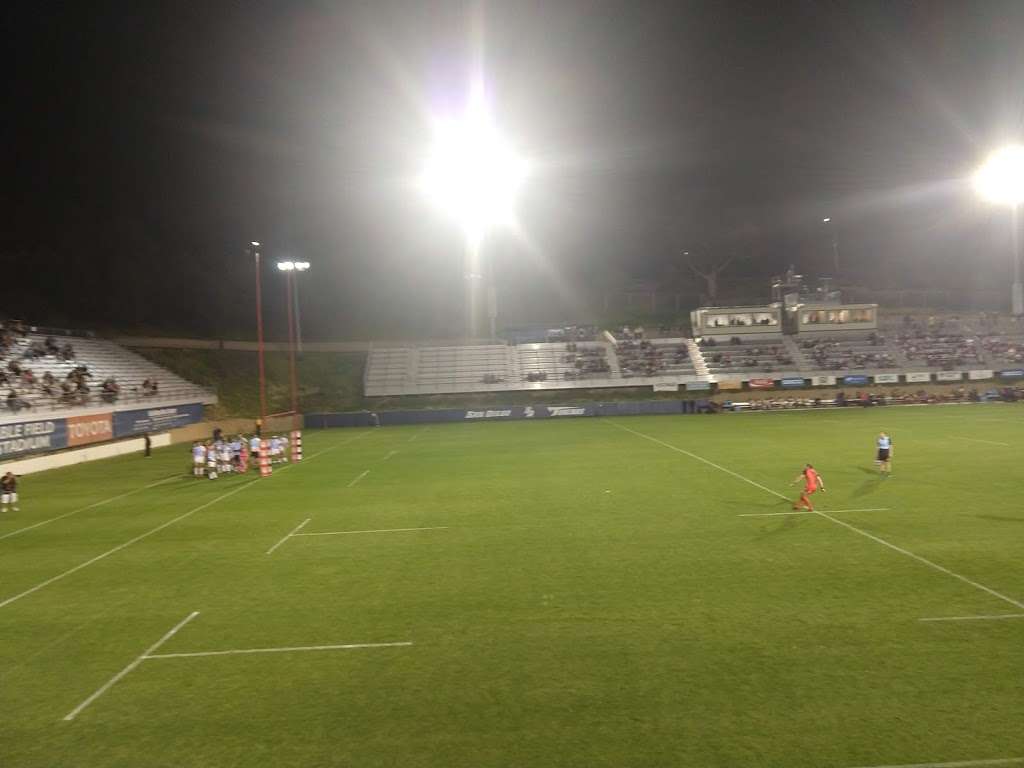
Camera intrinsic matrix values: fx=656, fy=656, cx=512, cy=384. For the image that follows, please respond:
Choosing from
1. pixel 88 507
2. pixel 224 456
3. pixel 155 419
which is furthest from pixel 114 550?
pixel 155 419

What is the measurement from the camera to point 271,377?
59250mm

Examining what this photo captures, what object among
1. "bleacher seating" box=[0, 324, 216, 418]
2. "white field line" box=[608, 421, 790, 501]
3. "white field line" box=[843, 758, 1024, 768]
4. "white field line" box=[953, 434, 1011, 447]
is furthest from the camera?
"bleacher seating" box=[0, 324, 216, 418]

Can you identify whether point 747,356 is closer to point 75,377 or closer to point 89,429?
point 89,429

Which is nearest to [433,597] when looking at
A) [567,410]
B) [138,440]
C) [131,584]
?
[131,584]

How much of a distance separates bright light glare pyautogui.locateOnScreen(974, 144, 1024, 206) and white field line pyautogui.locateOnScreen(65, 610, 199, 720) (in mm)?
53998

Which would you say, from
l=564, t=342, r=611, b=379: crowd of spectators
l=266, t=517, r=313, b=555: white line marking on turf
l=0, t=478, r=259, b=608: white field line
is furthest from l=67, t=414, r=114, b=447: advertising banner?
l=564, t=342, r=611, b=379: crowd of spectators

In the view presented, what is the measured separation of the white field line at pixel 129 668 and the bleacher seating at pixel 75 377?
2631 centimetres

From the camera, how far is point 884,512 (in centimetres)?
1547

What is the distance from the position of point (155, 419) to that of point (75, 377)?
495 centimetres

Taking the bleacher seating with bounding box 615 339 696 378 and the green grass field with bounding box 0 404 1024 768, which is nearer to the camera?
the green grass field with bounding box 0 404 1024 768

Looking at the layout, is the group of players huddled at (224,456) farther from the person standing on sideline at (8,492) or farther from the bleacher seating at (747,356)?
the bleacher seating at (747,356)

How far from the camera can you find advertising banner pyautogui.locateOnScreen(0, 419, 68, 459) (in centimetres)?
2816

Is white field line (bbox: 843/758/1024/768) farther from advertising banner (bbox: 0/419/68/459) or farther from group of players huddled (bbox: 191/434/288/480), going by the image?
advertising banner (bbox: 0/419/68/459)

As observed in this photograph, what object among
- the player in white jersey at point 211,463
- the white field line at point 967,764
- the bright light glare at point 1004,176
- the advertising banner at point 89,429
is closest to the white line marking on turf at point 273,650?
the white field line at point 967,764
